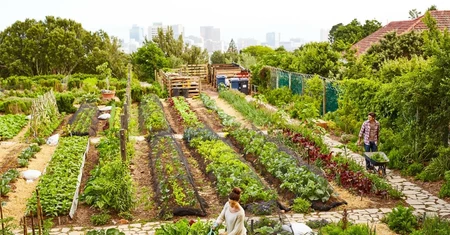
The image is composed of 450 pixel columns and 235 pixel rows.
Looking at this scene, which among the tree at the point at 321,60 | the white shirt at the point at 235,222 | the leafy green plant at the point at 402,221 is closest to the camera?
the white shirt at the point at 235,222

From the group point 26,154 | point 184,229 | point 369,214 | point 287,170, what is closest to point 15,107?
point 26,154

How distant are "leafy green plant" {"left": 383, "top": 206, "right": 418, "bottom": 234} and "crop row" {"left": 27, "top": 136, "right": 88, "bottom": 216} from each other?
5.60 m

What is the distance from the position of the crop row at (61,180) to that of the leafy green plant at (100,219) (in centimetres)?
58

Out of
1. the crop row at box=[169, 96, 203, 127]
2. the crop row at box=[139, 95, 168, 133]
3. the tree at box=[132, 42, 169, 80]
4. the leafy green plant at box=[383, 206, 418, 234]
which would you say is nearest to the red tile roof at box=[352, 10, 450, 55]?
the crop row at box=[169, 96, 203, 127]

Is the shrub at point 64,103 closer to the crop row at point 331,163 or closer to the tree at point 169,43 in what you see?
the crop row at point 331,163

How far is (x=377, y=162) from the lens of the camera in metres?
11.2

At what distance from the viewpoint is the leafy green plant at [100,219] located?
9.04 metres

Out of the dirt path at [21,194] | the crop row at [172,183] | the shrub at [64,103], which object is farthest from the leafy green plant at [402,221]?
the shrub at [64,103]

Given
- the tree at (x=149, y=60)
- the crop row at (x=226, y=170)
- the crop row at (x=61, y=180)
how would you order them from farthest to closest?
1. the tree at (x=149, y=60)
2. the crop row at (x=226, y=170)
3. the crop row at (x=61, y=180)

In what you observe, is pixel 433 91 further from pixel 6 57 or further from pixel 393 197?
pixel 6 57

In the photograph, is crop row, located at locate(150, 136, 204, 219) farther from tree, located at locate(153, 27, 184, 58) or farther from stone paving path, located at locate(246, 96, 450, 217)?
tree, located at locate(153, 27, 184, 58)

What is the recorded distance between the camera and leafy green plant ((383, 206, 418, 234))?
8312 mm

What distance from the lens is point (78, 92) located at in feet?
91.1

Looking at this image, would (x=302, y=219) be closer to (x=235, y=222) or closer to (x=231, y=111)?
(x=235, y=222)
